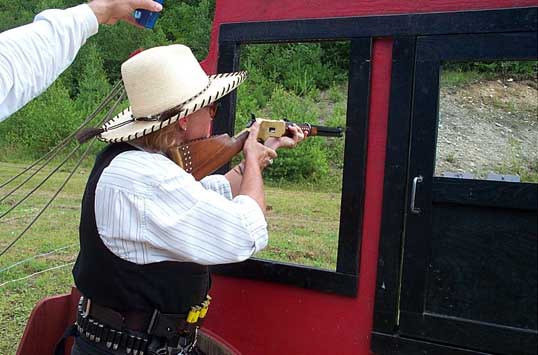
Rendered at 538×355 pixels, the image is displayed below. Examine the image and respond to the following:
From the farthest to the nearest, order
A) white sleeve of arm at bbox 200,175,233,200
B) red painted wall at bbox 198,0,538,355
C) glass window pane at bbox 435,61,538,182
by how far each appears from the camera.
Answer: glass window pane at bbox 435,61,538,182 → white sleeve of arm at bbox 200,175,233,200 → red painted wall at bbox 198,0,538,355

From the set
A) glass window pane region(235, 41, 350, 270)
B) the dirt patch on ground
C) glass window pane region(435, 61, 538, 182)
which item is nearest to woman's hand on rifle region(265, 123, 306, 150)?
glass window pane region(435, 61, 538, 182)

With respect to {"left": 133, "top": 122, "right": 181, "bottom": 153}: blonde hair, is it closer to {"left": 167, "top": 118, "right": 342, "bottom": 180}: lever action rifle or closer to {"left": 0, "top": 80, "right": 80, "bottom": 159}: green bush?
{"left": 167, "top": 118, "right": 342, "bottom": 180}: lever action rifle

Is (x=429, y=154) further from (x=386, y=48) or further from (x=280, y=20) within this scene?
(x=280, y=20)

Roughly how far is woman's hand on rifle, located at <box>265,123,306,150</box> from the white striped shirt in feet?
1.61

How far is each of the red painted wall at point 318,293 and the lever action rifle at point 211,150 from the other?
398 mm

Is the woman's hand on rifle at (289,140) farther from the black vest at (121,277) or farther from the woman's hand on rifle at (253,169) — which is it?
the black vest at (121,277)

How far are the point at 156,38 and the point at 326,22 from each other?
18.1m

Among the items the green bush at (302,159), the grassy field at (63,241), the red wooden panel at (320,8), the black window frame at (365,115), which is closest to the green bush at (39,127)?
the grassy field at (63,241)

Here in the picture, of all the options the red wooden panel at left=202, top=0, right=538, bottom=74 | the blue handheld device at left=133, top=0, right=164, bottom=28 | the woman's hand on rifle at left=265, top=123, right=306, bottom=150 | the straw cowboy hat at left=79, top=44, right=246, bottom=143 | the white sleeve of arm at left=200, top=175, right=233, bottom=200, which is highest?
the red wooden panel at left=202, top=0, right=538, bottom=74

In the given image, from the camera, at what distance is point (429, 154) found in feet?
6.73

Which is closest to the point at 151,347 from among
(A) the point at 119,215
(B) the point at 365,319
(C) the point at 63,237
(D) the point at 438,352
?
(A) the point at 119,215

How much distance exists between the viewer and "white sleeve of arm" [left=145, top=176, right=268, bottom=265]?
5.90 ft

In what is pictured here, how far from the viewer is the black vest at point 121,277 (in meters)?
1.95

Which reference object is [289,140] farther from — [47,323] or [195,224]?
[47,323]
